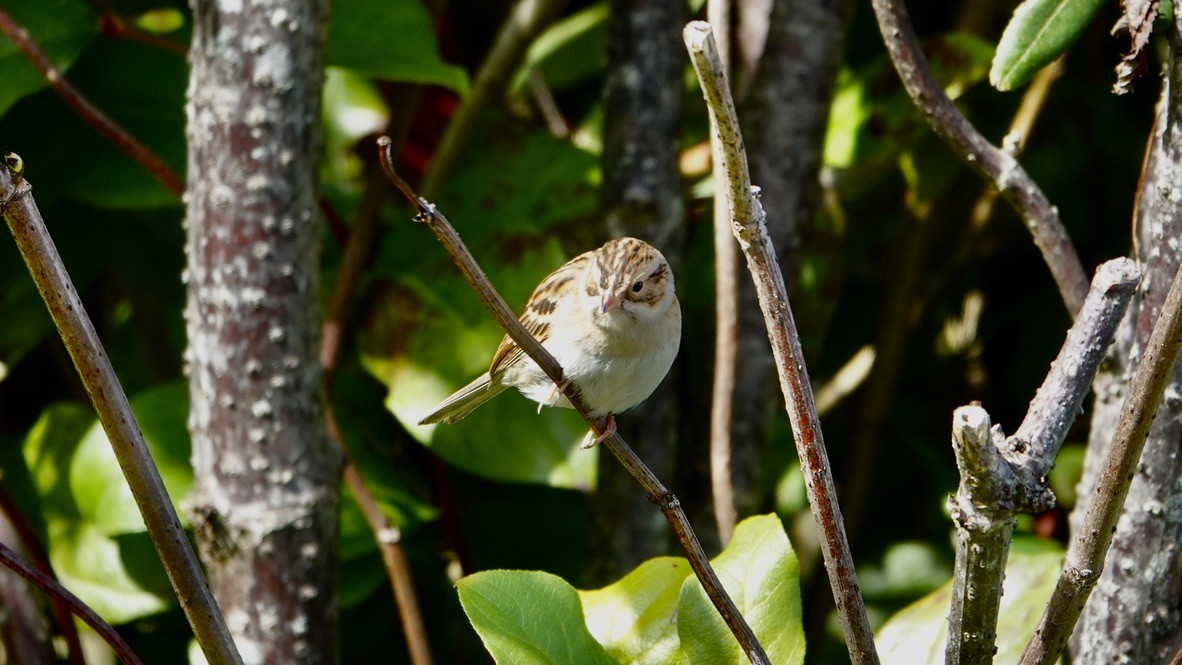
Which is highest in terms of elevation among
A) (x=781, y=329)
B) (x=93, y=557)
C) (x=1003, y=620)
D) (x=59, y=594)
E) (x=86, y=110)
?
(x=86, y=110)

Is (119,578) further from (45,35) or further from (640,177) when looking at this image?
(640,177)

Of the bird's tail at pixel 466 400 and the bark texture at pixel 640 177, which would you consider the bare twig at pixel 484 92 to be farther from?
the bird's tail at pixel 466 400

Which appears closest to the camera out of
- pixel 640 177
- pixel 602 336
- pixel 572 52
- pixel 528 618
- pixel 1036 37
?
pixel 528 618

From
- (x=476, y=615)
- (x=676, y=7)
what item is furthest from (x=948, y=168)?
(x=476, y=615)

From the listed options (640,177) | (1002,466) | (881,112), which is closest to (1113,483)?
(1002,466)

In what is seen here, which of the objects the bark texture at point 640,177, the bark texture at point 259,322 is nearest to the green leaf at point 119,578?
the bark texture at point 259,322

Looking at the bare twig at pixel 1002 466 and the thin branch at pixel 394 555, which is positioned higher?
the thin branch at pixel 394 555

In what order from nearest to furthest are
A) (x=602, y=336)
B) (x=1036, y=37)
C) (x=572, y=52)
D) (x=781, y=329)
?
1. (x=781, y=329)
2. (x=1036, y=37)
3. (x=602, y=336)
4. (x=572, y=52)
